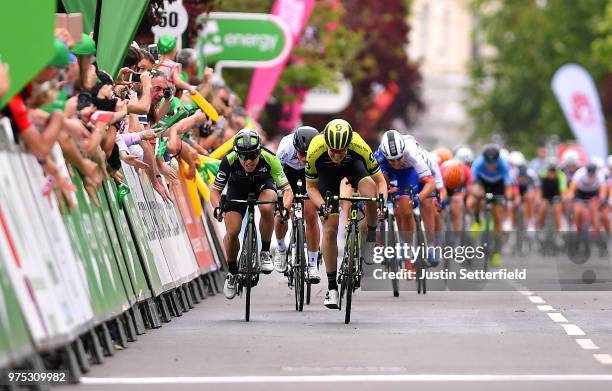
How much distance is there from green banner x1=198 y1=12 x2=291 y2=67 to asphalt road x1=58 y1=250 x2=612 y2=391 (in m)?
11.4

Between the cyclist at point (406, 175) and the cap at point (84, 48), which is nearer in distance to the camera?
the cap at point (84, 48)

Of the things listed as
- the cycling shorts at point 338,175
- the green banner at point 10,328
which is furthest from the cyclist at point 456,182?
the green banner at point 10,328

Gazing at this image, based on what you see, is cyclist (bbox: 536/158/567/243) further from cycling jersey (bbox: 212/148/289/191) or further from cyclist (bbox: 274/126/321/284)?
cycling jersey (bbox: 212/148/289/191)

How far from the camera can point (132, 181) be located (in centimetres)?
1759

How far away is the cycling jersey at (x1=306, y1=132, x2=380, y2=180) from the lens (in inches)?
730

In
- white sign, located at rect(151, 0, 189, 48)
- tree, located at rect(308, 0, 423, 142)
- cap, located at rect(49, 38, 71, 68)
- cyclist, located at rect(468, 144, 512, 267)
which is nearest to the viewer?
cap, located at rect(49, 38, 71, 68)

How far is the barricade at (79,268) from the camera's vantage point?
37.7ft

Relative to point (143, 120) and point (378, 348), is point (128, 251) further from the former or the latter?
point (143, 120)

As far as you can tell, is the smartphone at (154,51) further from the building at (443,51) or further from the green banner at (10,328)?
the building at (443,51)

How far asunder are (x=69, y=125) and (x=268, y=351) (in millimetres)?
2375

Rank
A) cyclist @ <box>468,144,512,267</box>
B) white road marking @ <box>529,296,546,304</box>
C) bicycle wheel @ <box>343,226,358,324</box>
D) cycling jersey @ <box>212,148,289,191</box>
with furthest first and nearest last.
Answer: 1. cyclist @ <box>468,144,512,267</box>
2. white road marking @ <box>529,296,546,304</box>
3. cycling jersey @ <box>212,148,289,191</box>
4. bicycle wheel @ <box>343,226,358,324</box>

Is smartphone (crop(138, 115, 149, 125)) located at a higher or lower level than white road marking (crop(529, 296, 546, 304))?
higher

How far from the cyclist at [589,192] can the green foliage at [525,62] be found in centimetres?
5252

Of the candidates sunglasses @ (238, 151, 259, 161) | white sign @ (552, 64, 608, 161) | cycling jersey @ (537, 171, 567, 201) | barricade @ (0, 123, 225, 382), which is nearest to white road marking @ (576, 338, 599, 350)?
barricade @ (0, 123, 225, 382)
